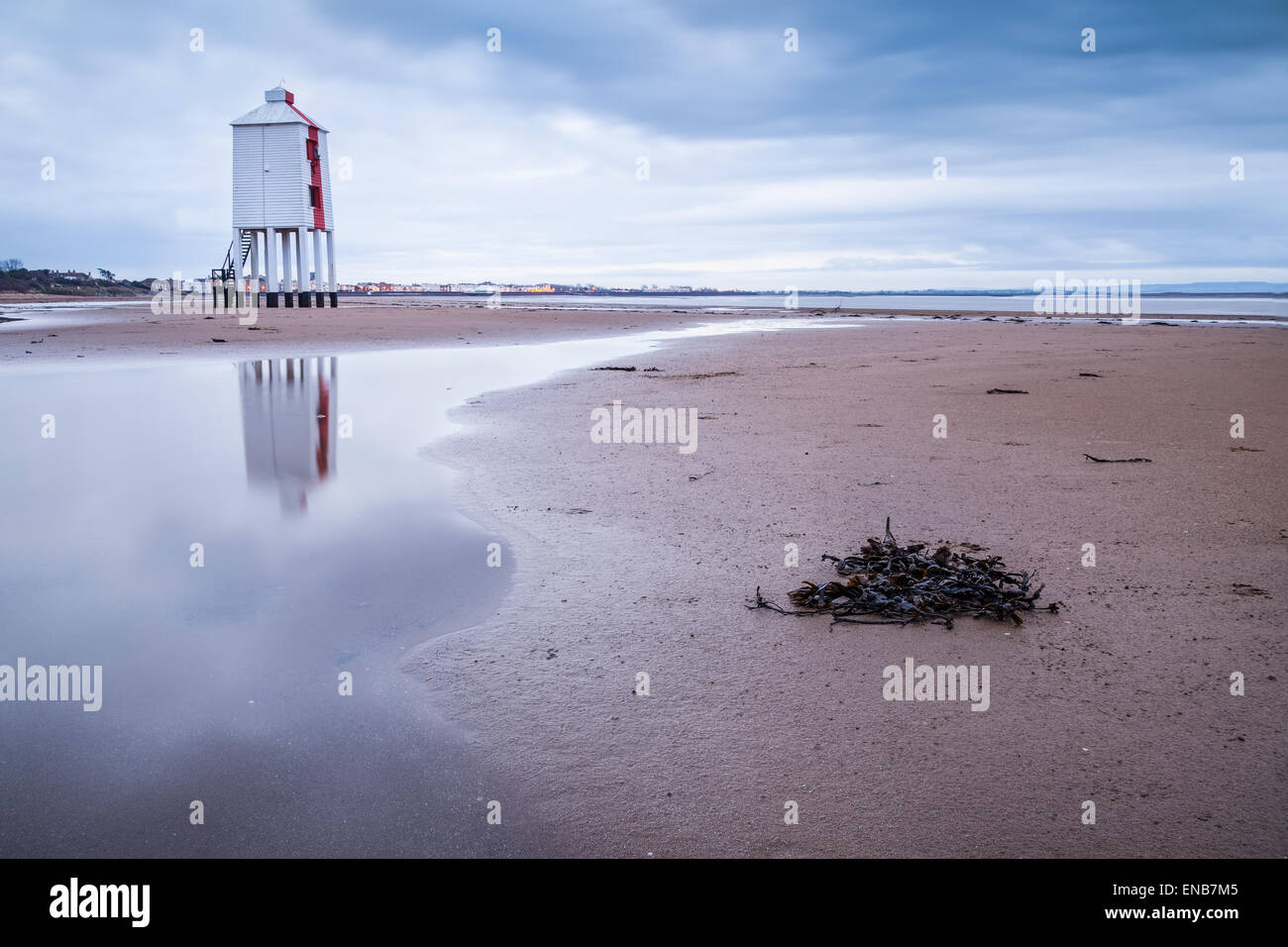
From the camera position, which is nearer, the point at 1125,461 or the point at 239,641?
the point at 239,641

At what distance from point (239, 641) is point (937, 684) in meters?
3.14

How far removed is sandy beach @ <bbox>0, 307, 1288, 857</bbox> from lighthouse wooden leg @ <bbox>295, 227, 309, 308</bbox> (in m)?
38.0

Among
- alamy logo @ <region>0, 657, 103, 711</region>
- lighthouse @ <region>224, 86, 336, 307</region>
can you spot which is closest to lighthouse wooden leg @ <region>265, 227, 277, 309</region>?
lighthouse @ <region>224, 86, 336, 307</region>

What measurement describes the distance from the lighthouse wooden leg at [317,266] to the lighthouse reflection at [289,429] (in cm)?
3061

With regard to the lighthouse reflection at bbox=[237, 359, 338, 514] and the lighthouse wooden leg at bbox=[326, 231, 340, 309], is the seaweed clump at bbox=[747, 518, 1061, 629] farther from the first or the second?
the lighthouse wooden leg at bbox=[326, 231, 340, 309]

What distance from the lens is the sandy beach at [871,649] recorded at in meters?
2.69

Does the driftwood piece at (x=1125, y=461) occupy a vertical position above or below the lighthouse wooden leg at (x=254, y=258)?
below

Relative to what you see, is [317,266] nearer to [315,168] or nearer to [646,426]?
[315,168]

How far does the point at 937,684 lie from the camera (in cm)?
354

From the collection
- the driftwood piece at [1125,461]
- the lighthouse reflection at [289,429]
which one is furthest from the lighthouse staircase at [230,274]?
the driftwood piece at [1125,461]

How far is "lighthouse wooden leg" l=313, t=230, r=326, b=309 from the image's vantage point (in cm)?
4447
